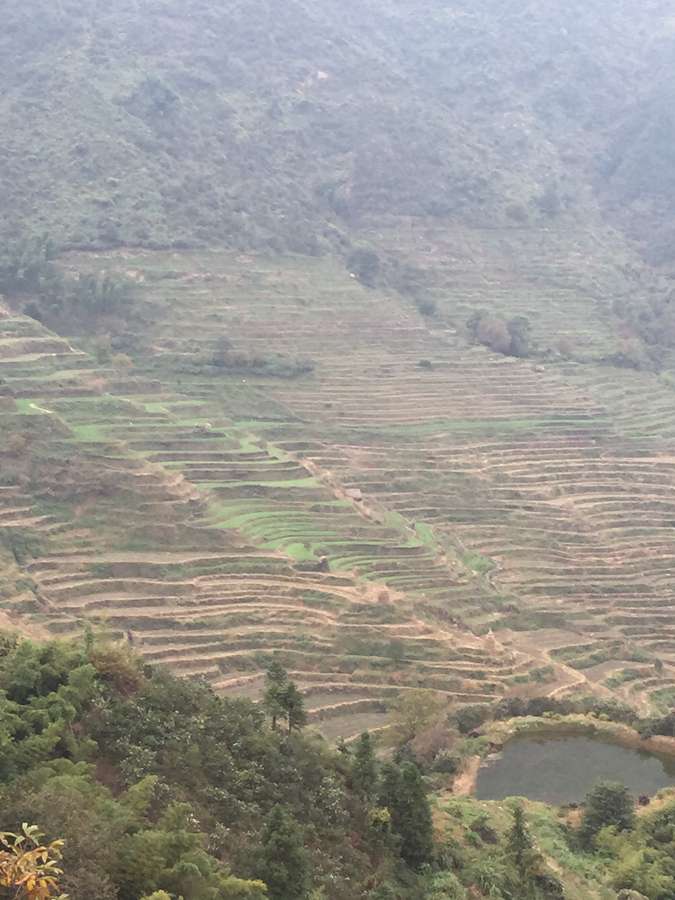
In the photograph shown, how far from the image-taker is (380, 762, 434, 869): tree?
11.9 meters

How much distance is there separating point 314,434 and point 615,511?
11.1m

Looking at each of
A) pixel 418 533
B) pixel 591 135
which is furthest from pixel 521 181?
pixel 418 533

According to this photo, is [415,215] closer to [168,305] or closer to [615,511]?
[168,305]

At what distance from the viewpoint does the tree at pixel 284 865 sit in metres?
9.05

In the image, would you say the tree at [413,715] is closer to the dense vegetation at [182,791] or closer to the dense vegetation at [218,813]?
the dense vegetation at [218,813]

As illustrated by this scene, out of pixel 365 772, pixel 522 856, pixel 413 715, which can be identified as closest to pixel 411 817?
pixel 365 772

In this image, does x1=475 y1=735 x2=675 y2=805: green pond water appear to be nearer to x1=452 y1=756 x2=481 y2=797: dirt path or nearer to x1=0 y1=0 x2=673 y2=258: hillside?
x1=452 y1=756 x2=481 y2=797: dirt path

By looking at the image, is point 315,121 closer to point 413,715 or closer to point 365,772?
point 413,715

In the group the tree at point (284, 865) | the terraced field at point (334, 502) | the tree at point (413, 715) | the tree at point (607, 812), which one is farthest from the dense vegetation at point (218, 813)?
the terraced field at point (334, 502)

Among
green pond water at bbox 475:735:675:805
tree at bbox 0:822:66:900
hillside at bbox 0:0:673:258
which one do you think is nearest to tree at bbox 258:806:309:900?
tree at bbox 0:822:66:900

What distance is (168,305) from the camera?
4003 cm

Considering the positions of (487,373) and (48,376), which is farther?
(487,373)

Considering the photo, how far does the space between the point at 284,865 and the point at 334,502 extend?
1901cm

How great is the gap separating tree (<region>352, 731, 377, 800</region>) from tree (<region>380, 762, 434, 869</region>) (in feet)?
1.27
